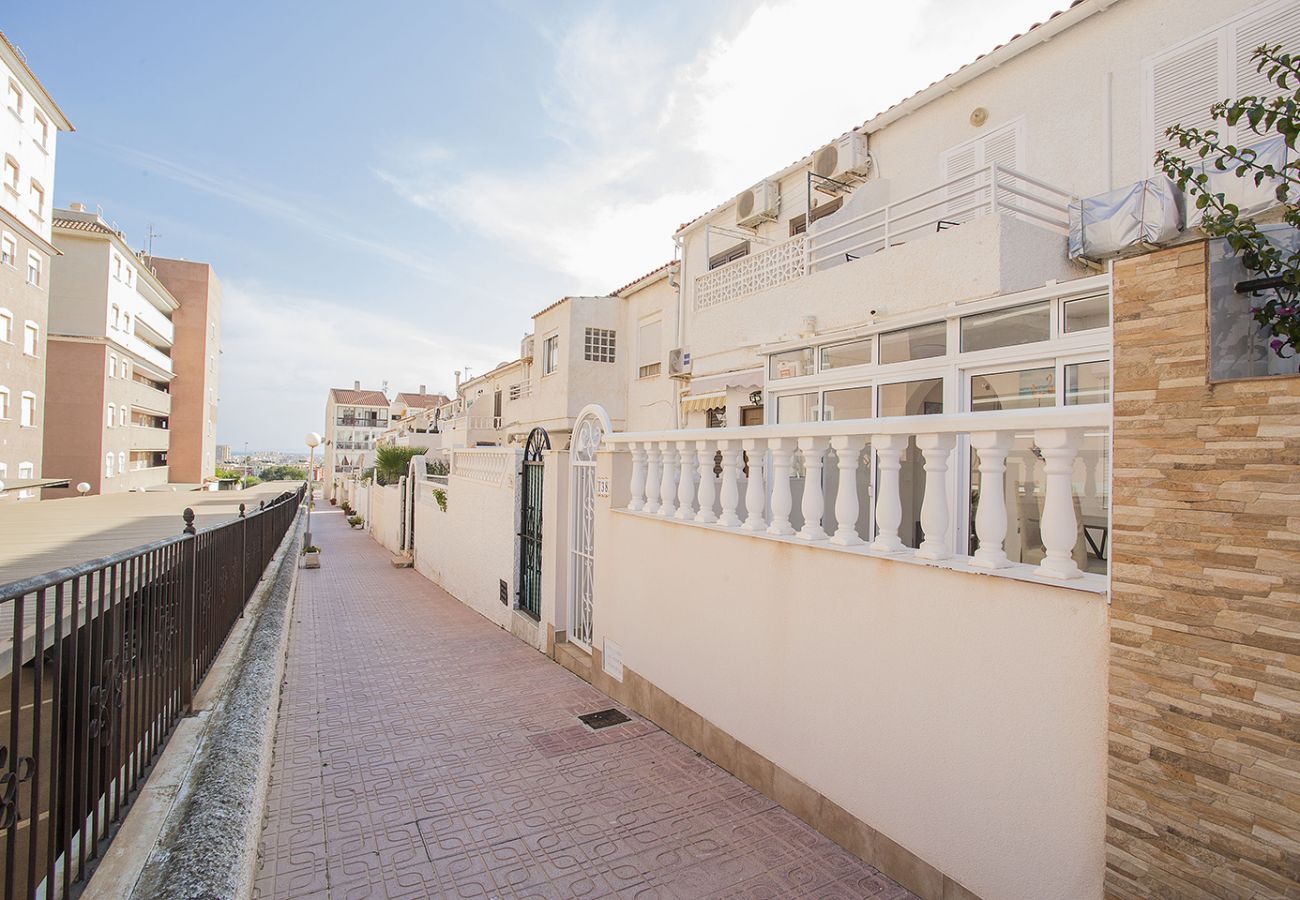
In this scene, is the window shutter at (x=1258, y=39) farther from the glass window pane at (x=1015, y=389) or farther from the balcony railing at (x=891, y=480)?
the balcony railing at (x=891, y=480)

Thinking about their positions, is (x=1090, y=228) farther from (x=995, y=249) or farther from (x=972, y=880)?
(x=972, y=880)

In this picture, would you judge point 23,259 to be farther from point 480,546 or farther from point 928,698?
point 928,698

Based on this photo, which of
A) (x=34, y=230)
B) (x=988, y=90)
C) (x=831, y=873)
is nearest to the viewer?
(x=831, y=873)

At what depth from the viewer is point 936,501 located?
2.87 metres

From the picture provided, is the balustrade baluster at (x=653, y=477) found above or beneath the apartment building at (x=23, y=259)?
beneath

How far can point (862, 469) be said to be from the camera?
4.80 meters

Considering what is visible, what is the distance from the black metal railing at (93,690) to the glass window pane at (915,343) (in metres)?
7.52

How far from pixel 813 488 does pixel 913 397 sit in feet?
14.3

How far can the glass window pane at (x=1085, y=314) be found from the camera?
6042mm

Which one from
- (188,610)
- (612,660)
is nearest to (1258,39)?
(612,660)

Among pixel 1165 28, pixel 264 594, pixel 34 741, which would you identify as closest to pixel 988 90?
pixel 1165 28

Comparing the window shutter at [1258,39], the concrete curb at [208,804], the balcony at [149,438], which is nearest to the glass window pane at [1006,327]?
the window shutter at [1258,39]

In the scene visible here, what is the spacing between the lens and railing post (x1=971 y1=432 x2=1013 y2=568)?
2.59 metres

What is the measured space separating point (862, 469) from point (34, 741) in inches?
183
